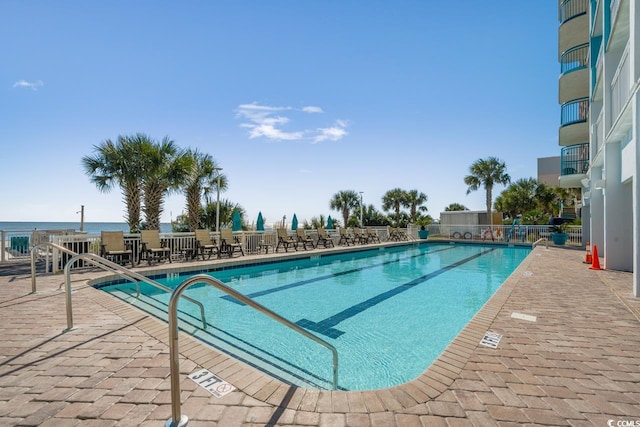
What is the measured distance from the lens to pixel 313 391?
92.0 inches

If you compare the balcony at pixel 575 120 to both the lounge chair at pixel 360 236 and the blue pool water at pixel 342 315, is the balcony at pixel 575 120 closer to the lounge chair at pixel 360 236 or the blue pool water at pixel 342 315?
the blue pool water at pixel 342 315

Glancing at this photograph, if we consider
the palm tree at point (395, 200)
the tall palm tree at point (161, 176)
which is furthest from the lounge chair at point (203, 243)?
the palm tree at point (395, 200)

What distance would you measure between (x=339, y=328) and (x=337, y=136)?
16010mm

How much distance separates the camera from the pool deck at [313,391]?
1965mm

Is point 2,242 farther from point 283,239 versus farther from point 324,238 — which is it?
point 324,238

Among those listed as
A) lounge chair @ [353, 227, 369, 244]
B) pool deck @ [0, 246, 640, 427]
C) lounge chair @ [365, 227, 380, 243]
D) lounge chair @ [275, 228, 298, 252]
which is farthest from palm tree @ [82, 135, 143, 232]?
lounge chair @ [365, 227, 380, 243]

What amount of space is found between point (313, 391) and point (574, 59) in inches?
815

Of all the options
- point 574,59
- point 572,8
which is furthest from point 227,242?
point 572,8

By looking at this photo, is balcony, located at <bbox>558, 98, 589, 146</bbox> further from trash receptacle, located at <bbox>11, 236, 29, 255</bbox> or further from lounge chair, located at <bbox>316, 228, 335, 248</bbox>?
trash receptacle, located at <bbox>11, 236, 29, 255</bbox>

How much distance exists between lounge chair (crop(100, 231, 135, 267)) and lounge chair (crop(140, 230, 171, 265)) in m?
0.42

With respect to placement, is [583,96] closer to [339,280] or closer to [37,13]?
[339,280]

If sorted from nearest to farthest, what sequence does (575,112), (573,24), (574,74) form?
(574,74) < (573,24) < (575,112)

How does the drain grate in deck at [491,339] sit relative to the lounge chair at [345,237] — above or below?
below

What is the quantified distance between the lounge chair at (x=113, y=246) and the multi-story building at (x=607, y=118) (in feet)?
38.1
